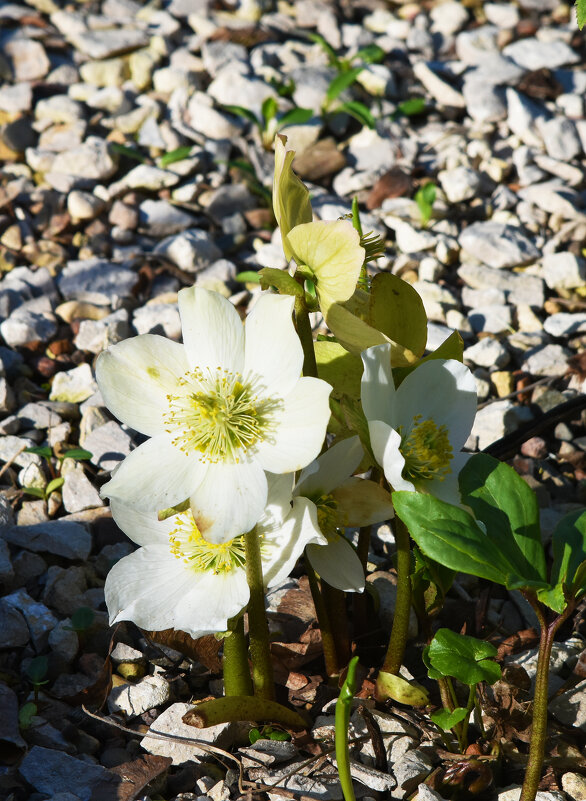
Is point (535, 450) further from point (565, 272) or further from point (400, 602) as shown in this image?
point (400, 602)

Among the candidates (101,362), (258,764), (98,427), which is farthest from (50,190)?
(258,764)

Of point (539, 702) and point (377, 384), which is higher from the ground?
point (377, 384)

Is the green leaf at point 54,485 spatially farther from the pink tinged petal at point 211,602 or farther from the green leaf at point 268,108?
the green leaf at point 268,108

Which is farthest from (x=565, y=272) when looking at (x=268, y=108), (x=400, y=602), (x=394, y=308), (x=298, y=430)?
(x=298, y=430)

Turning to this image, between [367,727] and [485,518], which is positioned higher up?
[485,518]

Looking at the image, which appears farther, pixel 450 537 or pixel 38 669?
pixel 38 669

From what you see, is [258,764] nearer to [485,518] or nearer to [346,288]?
[485,518]
